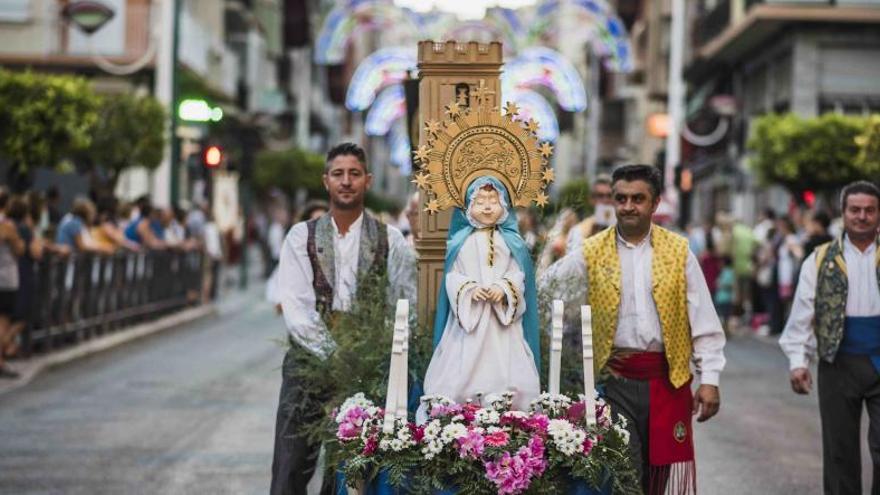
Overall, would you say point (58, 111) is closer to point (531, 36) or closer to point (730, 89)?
point (531, 36)

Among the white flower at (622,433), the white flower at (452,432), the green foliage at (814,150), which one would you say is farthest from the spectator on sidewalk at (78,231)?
the white flower at (452,432)

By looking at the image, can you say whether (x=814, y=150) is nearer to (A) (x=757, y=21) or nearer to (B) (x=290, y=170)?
(A) (x=757, y=21)

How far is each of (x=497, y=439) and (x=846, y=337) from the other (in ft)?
8.76

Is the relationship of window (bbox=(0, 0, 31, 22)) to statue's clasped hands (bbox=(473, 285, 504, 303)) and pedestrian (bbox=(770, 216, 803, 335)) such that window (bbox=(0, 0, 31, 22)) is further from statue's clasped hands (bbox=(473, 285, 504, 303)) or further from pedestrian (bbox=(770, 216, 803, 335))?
statue's clasped hands (bbox=(473, 285, 504, 303))

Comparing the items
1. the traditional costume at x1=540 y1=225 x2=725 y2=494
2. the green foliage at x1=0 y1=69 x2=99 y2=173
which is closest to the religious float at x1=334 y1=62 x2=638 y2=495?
the traditional costume at x1=540 y1=225 x2=725 y2=494

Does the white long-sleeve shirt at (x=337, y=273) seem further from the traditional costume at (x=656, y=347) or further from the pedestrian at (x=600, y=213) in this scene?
the pedestrian at (x=600, y=213)

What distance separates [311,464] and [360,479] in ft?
3.96

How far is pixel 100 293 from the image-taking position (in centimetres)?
2242

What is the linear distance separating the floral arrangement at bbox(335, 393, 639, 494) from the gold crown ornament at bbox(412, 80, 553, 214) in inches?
37.7

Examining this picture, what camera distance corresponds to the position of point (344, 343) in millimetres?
7930

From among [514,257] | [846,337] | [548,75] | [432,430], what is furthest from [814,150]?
[432,430]

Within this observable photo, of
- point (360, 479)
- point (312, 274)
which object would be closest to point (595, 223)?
point (312, 274)

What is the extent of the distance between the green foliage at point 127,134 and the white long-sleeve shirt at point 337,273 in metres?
21.4

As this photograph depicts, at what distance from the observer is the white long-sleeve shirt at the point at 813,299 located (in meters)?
8.86
